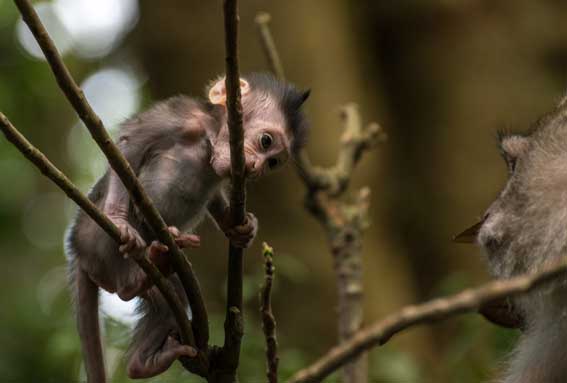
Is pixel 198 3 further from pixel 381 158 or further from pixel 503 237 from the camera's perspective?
pixel 503 237

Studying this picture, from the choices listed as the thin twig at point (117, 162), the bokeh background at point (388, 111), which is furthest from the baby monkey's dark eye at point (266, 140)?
the bokeh background at point (388, 111)

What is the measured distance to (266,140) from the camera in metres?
3.09

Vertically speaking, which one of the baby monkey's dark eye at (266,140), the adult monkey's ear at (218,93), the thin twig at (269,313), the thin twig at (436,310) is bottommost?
the thin twig at (436,310)

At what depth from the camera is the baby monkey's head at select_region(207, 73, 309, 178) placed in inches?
119

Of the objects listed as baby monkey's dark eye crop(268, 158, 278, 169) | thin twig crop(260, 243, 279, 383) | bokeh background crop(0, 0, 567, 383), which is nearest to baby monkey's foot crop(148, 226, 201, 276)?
thin twig crop(260, 243, 279, 383)

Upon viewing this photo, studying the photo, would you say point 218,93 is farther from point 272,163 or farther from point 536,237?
point 536,237

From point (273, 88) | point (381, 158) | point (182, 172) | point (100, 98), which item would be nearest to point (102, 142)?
point (182, 172)

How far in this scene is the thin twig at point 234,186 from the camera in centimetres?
192

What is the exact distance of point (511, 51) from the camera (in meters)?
6.33

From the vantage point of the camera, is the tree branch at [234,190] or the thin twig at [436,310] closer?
the thin twig at [436,310]

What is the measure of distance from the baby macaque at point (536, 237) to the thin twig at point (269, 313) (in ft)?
3.11

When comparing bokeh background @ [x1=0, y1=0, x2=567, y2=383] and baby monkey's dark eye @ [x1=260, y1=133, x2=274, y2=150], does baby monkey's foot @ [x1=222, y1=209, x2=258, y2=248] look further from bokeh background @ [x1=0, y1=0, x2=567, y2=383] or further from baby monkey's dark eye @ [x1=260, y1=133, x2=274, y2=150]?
bokeh background @ [x1=0, y1=0, x2=567, y2=383]

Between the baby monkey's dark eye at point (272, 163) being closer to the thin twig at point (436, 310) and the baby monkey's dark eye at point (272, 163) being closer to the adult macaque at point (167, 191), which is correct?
the adult macaque at point (167, 191)

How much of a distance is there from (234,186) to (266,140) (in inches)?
34.0
